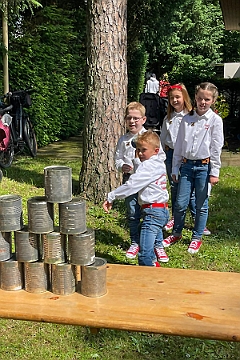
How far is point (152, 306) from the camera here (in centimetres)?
206

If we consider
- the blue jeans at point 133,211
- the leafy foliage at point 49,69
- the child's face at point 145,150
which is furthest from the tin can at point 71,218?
the leafy foliage at point 49,69

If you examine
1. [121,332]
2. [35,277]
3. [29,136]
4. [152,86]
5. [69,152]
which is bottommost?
[121,332]

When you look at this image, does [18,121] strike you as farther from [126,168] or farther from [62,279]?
[62,279]

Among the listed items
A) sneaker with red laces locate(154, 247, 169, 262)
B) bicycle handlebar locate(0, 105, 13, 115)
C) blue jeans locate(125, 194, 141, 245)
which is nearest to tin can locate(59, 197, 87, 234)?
blue jeans locate(125, 194, 141, 245)

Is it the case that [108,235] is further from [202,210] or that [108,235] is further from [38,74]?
[38,74]

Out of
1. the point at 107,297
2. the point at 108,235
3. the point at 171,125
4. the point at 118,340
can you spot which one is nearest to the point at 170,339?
the point at 118,340

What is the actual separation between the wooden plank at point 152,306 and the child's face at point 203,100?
207 cm

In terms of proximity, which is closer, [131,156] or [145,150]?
[145,150]

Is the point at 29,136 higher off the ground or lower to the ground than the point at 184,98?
lower

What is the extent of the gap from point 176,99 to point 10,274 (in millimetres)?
3035

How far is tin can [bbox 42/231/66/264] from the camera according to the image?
7.16ft

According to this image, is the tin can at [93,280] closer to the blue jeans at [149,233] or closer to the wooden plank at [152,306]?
the wooden plank at [152,306]

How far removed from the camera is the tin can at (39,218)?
2193 millimetres

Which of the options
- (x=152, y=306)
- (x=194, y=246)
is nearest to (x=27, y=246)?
(x=152, y=306)
